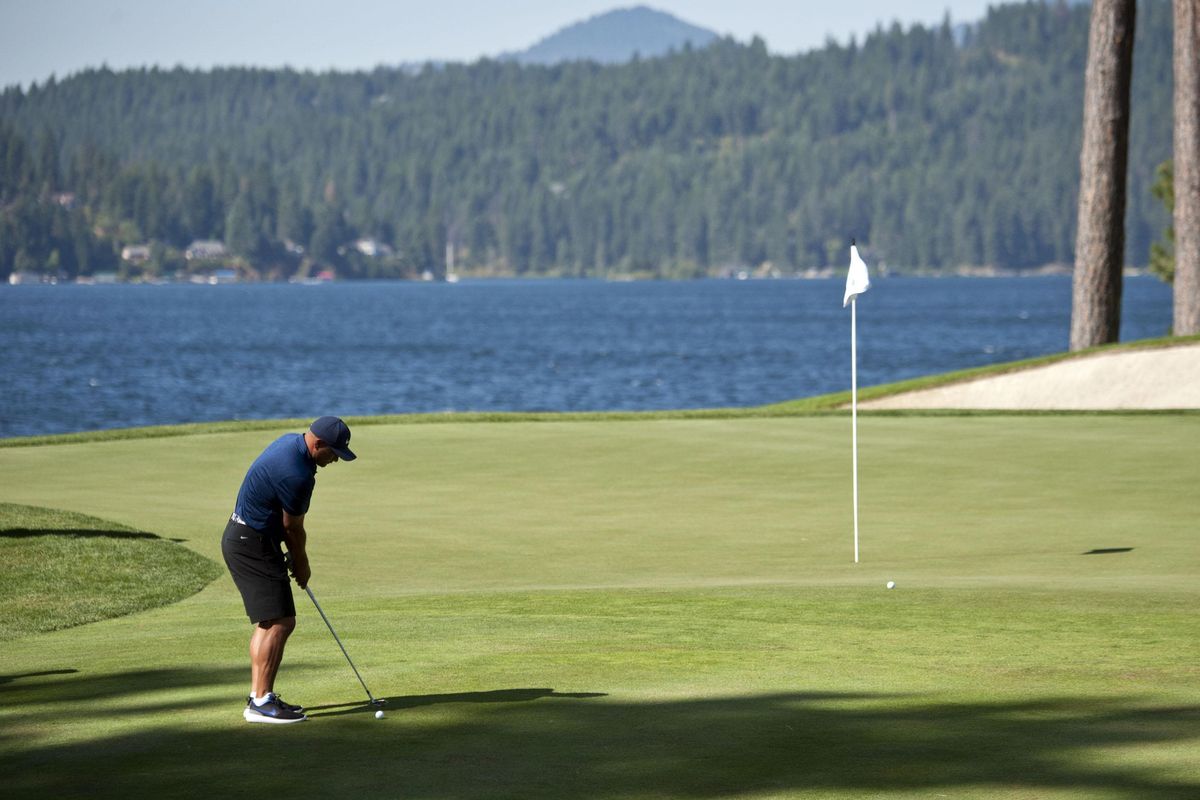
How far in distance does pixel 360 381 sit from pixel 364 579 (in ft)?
241

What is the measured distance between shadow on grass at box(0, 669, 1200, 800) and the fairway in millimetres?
24

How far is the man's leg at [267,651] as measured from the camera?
8.04 meters

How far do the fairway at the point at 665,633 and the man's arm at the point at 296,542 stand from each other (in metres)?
0.70

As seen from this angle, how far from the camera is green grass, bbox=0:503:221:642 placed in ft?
41.1

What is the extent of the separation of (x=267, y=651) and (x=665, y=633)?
327cm

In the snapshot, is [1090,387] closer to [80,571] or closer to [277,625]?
[80,571]

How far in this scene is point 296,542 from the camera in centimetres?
834

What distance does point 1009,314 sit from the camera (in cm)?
16462

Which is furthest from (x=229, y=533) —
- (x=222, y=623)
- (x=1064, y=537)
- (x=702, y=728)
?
(x=1064, y=537)

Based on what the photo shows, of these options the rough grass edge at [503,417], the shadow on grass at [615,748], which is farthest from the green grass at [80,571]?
the rough grass edge at [503,417]

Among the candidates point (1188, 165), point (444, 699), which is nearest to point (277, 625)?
point (444, 699)

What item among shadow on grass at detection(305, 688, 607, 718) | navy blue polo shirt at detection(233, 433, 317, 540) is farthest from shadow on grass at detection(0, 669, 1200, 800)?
navy blue polo shirt at detection(233, 433, 317, 540)

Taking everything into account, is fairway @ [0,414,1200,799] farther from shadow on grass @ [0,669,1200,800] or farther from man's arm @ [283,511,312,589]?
man's arm @ [283,511,312,589]

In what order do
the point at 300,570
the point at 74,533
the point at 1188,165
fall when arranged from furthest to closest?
the point at 1188,165 → the point at 74,533 → the point at 300,570
